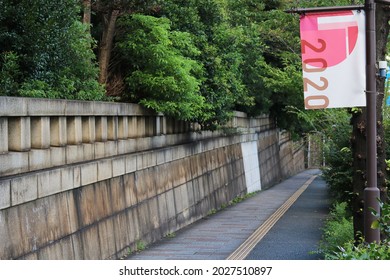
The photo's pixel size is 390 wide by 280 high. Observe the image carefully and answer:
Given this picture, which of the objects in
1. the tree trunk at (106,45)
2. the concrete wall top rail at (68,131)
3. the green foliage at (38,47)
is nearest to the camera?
the concrete wall top rail at (68,131)

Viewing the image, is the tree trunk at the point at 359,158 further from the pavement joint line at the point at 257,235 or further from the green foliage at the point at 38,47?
the green foliage at the point at 38,47

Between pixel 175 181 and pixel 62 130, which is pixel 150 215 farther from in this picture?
pixel 62 130

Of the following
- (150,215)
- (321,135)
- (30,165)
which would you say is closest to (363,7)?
(30,165)

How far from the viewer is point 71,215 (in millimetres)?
11562

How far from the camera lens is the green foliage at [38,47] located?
1184cm

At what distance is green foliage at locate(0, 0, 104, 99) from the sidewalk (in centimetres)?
363

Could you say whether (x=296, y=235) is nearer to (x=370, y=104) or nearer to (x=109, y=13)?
(x=109, y=13)

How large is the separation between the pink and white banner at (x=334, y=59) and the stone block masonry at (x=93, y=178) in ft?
12.6

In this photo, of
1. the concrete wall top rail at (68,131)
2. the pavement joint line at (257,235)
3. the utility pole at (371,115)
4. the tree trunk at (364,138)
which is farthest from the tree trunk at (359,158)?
the concrete wall top rail at (68,131)

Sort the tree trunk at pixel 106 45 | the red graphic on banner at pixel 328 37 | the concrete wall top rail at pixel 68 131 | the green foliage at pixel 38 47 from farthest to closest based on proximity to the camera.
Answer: the tree trunk at pixel 106 45 → the green foliage at pixel 38 47 → the concrete wall top rail at pixel 68 131 → the red graphic on banner at pixel 328 37

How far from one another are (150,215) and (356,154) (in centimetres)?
645

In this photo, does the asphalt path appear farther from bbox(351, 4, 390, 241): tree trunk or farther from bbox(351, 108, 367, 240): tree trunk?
bbox(351, 4, 390, 241): tree trunk

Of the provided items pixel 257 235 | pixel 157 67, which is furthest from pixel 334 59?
pixel 257 235

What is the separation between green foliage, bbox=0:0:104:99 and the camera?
1184 cm
